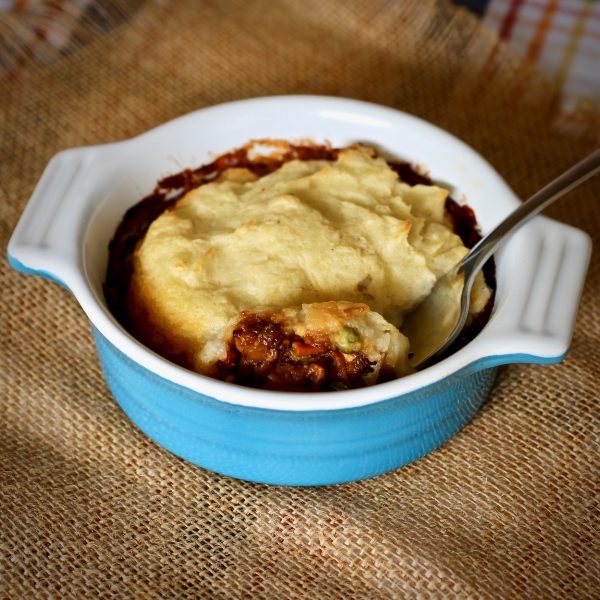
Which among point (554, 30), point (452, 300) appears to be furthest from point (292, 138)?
point (554, 30)

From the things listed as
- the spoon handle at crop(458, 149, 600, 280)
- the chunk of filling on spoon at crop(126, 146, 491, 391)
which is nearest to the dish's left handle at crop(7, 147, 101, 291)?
the chunk of filling on spoon at crop(126, 146, 491, 391)

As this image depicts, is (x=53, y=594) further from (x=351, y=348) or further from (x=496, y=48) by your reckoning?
(x=496, y=48)

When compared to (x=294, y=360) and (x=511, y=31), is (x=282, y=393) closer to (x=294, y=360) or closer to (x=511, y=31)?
(x=294, y=360)

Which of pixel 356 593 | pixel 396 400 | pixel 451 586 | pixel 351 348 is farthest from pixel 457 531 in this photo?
pixel 351 348

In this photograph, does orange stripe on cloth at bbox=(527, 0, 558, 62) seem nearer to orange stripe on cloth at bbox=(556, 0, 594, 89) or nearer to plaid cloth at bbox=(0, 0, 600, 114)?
plaid cloth at bbox=(0, 0, 600, 114)

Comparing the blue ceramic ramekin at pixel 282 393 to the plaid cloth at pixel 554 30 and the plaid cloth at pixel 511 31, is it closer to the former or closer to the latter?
the plaid cloth at pixel 511 31

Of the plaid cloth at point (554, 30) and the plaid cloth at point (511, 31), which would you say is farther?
the plaid cloth at point (554, 30)

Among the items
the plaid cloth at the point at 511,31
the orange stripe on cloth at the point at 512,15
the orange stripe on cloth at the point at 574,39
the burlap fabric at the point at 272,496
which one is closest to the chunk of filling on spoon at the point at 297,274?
the burlap fabric at the point at 272,496
